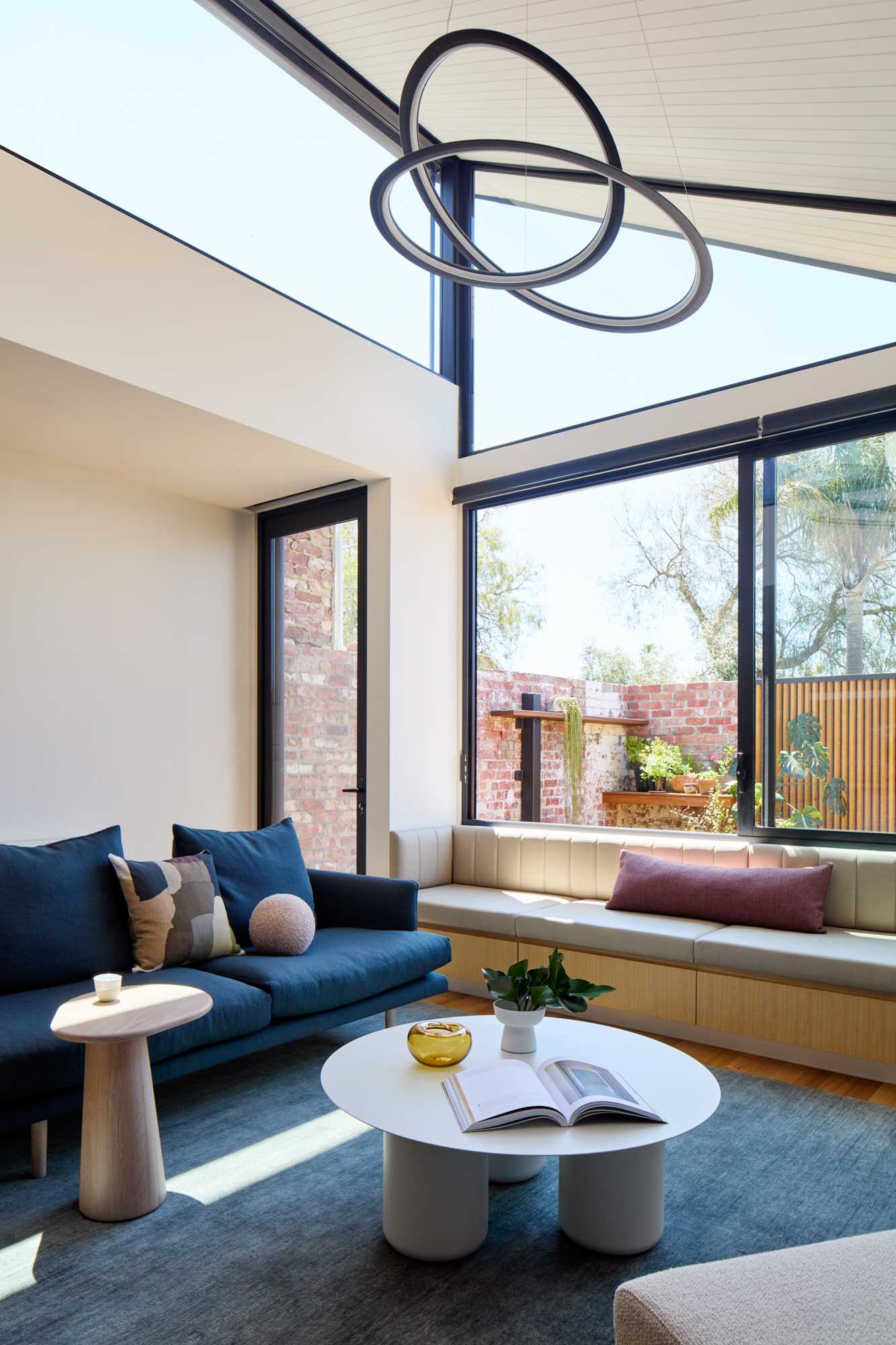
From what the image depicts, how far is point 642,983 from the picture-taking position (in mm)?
3799

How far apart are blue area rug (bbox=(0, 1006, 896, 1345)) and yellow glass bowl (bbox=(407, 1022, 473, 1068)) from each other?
1.28 ft

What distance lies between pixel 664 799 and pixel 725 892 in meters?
0.78

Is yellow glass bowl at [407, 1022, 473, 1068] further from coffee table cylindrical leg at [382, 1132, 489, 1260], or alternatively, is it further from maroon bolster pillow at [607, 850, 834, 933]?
maroon bolster pillow at [607, 850, 834, 933]

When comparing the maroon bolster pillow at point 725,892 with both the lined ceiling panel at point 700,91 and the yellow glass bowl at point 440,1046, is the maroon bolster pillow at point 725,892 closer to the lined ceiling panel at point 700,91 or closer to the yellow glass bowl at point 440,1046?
the yellow glass bowl at point 440,1046

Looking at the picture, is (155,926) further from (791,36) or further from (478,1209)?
(791,36)

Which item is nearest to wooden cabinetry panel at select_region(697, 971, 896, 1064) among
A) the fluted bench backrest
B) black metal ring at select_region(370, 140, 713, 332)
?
the fluted bench backrest

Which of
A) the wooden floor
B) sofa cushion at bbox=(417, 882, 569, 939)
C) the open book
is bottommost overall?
the wooden floor

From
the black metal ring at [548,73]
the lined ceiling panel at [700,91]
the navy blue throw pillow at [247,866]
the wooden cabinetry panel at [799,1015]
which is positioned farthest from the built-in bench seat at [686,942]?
the lined ceiling panel at [700,91]

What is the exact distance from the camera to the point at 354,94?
4.63 metres

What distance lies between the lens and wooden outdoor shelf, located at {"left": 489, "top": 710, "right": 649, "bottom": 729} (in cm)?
474

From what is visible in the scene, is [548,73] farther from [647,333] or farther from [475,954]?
[475,954]

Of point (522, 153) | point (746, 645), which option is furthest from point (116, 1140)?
point (746, 645)

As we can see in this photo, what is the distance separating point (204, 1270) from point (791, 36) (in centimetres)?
380

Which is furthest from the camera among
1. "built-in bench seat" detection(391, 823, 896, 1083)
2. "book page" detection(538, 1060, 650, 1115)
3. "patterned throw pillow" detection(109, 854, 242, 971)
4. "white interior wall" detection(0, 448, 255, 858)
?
"white interior wall" detection(0, 448, 255, 858)
